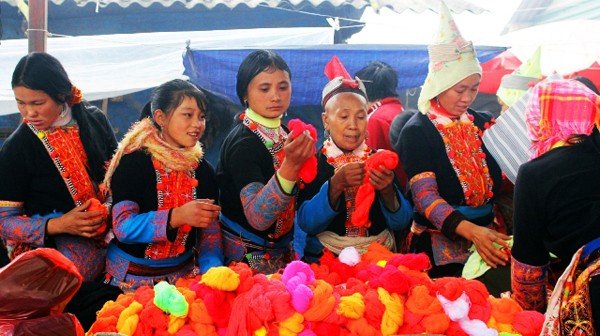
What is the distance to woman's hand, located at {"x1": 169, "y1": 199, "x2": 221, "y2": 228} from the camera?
244 cm

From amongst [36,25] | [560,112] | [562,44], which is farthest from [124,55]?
[560,112]

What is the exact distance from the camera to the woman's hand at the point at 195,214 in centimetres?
244

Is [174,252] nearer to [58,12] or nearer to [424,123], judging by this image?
[424,123]

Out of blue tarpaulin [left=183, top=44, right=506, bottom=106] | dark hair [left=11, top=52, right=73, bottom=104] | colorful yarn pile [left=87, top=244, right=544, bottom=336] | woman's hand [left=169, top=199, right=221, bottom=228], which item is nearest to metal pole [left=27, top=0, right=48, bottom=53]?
dark hair [left=11, top=52, right=73, bottom=104]

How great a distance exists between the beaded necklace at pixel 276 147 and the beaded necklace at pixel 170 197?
1.28ft

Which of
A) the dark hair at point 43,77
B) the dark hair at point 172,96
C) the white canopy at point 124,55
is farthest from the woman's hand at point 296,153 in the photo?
the white canopy at point 124,55

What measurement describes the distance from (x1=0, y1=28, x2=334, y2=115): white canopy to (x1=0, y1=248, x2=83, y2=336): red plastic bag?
3.91 meters

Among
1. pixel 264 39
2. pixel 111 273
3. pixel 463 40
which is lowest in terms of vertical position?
pixel 111 273

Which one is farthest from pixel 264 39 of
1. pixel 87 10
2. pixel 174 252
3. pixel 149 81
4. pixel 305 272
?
pixel 305 272

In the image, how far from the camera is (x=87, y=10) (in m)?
7.30

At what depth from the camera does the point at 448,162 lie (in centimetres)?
301

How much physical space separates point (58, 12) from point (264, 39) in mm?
2786

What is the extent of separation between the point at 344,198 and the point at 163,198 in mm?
847

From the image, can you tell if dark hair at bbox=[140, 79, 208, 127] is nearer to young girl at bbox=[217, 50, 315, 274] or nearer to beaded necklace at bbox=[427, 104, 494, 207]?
young girl at bbox=[217, 50, 315, 274]
